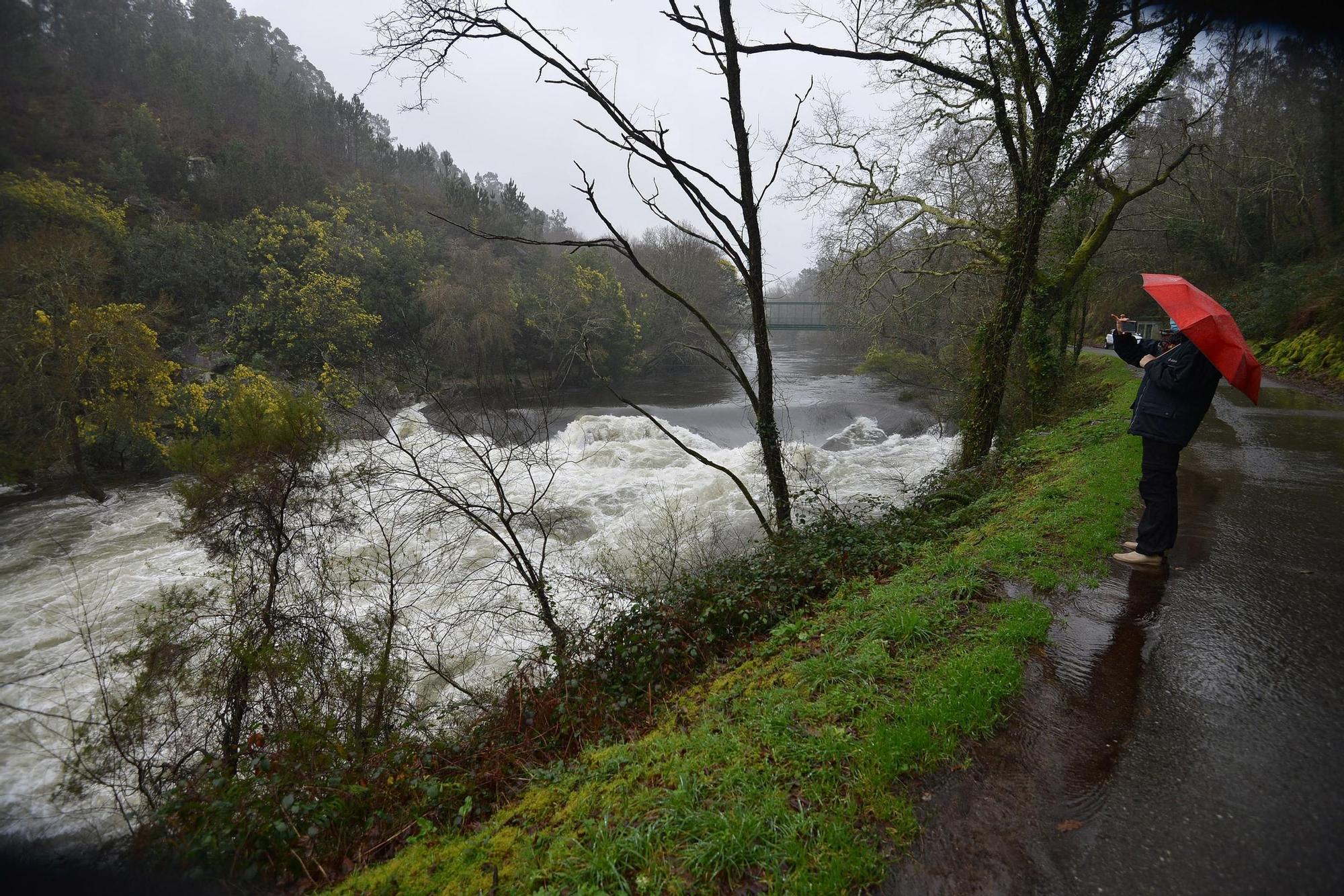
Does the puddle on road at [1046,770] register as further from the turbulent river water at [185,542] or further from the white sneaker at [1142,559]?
the turbulent river water at [185,542]

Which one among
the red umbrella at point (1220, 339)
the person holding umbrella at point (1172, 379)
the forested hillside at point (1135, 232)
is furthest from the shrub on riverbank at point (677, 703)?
the forested hillside at point (1135, 232)

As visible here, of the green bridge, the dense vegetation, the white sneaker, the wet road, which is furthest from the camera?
the green bridge

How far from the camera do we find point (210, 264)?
21.5 metres

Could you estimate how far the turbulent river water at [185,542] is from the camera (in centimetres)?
569

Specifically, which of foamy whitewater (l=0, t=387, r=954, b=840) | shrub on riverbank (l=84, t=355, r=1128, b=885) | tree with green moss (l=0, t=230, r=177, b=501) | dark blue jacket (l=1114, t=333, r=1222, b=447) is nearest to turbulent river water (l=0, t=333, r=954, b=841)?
foamy whitewater (l=0, t=387, r=954, b=840)

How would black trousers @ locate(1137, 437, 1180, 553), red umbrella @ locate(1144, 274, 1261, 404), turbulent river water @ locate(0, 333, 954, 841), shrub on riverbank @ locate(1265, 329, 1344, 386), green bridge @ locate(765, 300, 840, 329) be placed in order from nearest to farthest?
1. red umbrella @ locate(1144, 274, 1261, 404)
2. black trousers @ locate(1137, 437, 1180, 553)
3. turbulent river water @ locate(0, 333, 954, 841)
4. shrub on riverbank @ locate(1265, 329, 1344, 386)
5. green bridge @ locate(765, 300, 840, 329)

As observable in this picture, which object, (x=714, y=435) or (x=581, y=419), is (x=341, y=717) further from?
(x=714, y=435)

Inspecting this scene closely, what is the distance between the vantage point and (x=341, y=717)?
5.67 m

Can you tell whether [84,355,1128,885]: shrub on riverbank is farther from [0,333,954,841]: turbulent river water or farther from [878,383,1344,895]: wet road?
[0,333,954,841]: turbulent river water

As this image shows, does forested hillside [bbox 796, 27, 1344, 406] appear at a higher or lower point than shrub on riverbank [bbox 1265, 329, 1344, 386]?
higher

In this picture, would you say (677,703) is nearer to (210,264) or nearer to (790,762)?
(790,762)

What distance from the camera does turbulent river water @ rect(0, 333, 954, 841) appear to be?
18.7 ft

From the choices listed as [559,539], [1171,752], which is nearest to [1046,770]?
[1171,752]

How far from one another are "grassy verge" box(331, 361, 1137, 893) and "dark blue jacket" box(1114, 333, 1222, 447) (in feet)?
3.70
